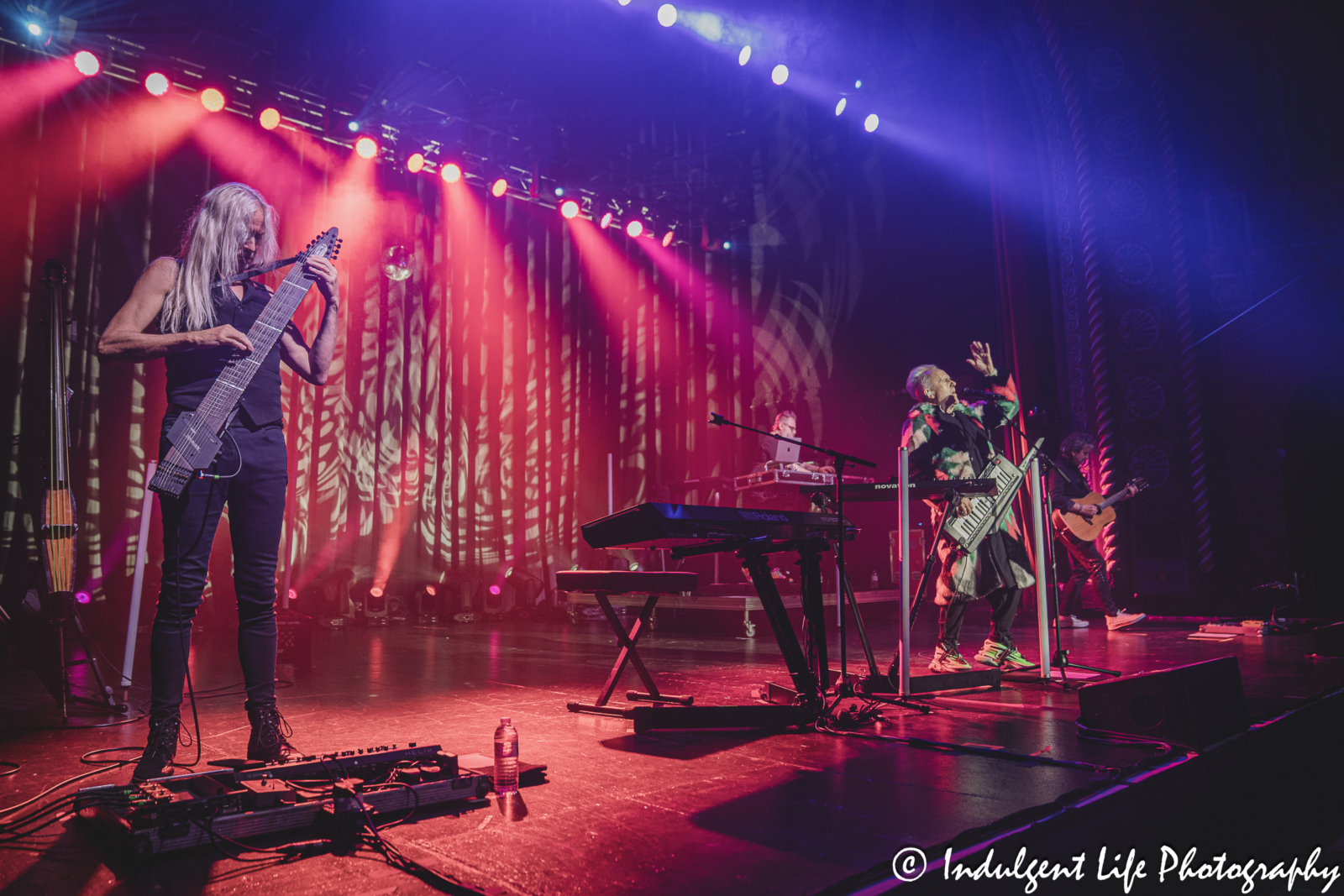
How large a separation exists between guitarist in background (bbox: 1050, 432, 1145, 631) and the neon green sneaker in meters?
3.29

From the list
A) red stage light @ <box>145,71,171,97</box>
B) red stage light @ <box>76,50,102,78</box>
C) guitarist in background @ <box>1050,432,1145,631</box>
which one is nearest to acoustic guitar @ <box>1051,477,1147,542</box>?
guitarist in background @ <box>1050,432,1145,631</box>

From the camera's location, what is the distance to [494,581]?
9.84 metres

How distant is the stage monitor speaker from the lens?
2350 millimetres

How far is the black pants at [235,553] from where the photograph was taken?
87.2 inches

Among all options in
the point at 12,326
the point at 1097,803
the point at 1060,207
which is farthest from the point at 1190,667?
the point at 12,326

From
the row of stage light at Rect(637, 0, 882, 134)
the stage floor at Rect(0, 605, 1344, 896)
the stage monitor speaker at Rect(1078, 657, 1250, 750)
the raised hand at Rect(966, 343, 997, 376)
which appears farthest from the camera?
the row of stage light at Rect(637, 0, 882, 134)

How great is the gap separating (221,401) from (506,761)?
1.26m

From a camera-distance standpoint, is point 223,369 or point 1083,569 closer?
point 223,369

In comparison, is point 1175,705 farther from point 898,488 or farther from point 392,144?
point 392,144

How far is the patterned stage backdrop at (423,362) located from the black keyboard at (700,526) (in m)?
6.08

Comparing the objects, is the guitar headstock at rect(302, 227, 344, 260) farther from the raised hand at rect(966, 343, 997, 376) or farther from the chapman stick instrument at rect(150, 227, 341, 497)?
the raised hand at rect(966, 343, 997, 376)

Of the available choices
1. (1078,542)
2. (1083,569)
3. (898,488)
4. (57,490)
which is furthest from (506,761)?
(1083,569)

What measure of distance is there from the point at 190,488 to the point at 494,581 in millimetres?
7810

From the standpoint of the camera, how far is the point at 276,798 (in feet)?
5.68
